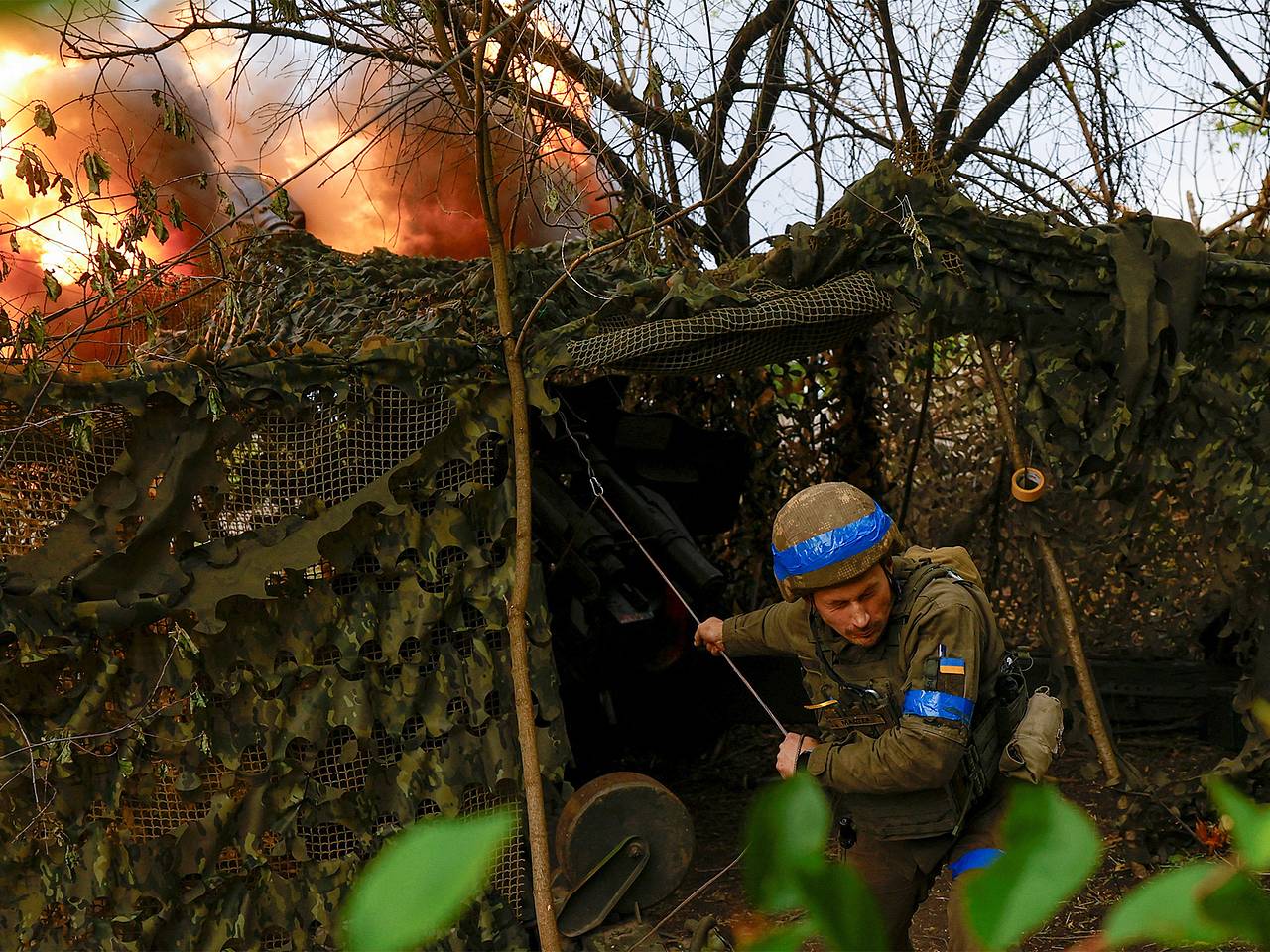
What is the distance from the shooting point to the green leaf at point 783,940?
48 cm

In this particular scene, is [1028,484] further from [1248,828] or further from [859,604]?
[1248,828]

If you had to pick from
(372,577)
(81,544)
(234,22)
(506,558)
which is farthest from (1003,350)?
(81,544)

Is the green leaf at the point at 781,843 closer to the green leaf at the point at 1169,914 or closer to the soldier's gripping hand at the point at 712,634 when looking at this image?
the green leaf at the point at 1169,914

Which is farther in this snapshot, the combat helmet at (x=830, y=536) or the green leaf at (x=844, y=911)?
the combat helmet at (x=830, y=536)

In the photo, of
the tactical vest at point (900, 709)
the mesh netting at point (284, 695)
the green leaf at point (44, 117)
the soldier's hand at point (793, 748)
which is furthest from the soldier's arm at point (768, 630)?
the green leaf at point (44, 117)

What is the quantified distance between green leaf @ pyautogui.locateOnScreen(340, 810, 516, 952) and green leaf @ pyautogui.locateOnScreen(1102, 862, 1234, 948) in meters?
0.21

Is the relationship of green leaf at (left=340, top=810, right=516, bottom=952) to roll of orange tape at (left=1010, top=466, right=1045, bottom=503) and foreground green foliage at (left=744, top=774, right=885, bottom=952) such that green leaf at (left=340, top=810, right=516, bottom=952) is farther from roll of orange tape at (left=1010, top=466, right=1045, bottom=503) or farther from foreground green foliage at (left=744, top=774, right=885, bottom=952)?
roll of orange tape at (left=1010, top=466, right=1045, bottom=503)

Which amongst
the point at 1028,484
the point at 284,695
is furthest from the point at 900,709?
the point at 284,695

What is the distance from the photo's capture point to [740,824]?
3.65m

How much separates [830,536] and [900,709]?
564mm

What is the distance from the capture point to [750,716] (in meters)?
7.27

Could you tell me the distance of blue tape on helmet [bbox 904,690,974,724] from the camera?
3.14m

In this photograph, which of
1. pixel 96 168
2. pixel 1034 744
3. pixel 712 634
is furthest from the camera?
pixel 712 634

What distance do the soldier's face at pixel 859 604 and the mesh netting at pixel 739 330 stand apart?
141 centimetres
